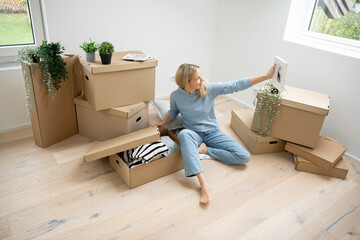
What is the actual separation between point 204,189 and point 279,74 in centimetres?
93

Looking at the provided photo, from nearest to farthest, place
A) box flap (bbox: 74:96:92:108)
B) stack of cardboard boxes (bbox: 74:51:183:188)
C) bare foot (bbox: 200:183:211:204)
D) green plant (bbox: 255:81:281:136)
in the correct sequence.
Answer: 1. bare foot (bbox: 200:183:211:204)
2. stack of cardboard boxes (bbox: 74:51:183:188)
3. green plant (bbox: 255:81:281:136)
4. box flap (bbox: 74:96:92:108)

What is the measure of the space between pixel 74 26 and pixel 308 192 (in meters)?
2.19

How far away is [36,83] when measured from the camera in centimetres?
198

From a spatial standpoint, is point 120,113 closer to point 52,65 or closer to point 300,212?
point 52,65

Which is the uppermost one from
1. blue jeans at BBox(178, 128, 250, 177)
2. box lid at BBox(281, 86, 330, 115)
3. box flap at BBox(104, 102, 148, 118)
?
box lid at BBox(281, 86, 330, 115)

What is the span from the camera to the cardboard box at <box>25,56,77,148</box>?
201 centimetres

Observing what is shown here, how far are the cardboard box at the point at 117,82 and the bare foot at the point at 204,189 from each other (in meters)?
0.81

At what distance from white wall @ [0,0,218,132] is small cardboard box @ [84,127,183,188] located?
950mm

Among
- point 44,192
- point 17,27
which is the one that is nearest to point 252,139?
point 44,192

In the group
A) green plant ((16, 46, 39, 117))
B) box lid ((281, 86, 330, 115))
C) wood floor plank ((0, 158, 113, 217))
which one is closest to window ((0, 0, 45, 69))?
green plant ((16, 46, 39, 117))

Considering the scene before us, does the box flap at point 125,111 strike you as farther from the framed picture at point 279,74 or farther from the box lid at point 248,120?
the framed picture at point 279,74

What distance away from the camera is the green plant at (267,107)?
2.10 m

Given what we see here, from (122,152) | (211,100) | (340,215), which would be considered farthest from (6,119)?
(340,215)

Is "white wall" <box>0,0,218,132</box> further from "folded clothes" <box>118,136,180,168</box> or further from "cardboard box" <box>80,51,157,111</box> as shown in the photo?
"folded clothes" <box>118,136,180,168</box>
